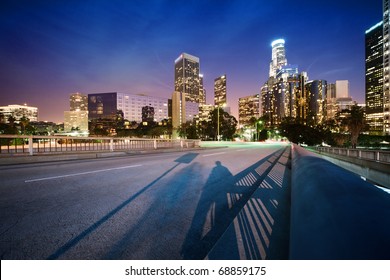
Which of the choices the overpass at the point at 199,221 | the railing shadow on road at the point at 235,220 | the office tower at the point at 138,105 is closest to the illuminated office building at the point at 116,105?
the office tower at the point at 138,105

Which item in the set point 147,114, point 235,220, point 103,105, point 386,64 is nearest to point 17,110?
point 103,105

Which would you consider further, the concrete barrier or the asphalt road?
the asphalt road

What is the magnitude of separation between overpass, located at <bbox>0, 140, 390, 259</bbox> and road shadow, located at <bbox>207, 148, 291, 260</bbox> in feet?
0.04

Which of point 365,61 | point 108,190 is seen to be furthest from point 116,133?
point 365,61

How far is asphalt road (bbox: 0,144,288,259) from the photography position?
2391 mm

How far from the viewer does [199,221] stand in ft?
10.6

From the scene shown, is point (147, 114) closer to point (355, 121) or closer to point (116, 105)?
point (116, 105)

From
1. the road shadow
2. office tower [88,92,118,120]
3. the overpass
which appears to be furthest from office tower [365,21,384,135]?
office tower [88,92,118,120]

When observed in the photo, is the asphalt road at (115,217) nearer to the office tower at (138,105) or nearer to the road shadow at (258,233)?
the road shadow at (258,233)

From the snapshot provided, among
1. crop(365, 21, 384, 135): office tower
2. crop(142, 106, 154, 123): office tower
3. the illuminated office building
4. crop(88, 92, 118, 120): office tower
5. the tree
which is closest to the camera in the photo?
the tree

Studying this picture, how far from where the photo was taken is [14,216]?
3279mm

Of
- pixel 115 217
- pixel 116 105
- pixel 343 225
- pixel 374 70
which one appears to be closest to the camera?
pixel 343 225

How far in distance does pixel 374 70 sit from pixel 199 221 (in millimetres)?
239733

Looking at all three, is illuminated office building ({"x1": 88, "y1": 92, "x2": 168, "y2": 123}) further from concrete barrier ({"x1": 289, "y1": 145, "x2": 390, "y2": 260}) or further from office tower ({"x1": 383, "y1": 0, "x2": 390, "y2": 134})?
office tower ({"x1": 383, "y1": 0, "x2": 390, "y2": 134})
